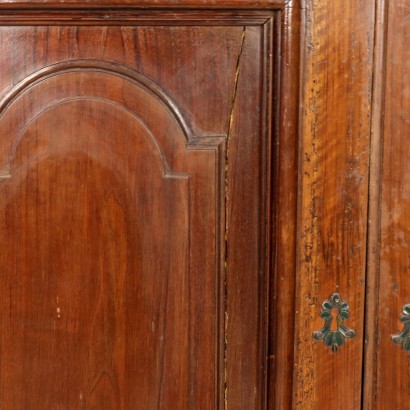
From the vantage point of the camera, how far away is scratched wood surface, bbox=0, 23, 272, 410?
856 mm

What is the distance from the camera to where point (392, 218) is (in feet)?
2.80

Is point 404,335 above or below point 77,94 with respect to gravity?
below

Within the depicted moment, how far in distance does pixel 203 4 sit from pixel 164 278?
1.27 ft

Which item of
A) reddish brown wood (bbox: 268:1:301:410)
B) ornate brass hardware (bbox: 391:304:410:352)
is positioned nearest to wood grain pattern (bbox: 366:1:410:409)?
ornate brass hardware (bbox: 391:304:410:352)

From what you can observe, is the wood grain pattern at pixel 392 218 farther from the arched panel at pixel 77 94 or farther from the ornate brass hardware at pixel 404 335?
the arched panel at pixel 77 94

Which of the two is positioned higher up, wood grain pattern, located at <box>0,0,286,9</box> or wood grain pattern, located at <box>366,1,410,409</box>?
wood grain pattern, located at <box>0,0,286,9</box>

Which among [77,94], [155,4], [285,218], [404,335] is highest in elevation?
[155,4]

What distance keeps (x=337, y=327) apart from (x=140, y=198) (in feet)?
1.10

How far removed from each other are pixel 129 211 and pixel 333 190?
0.29 meters

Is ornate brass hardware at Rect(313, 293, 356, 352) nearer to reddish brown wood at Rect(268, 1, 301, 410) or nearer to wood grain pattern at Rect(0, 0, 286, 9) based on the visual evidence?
reddish brown wood at Rect(268, 1, 301, 410)

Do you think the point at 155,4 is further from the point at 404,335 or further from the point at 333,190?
the point at 404,335

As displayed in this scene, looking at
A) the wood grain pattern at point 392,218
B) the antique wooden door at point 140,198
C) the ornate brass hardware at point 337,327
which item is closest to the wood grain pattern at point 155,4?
the antique wooden door at point 140,198

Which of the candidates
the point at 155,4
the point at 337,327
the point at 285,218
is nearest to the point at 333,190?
the point at 285,218

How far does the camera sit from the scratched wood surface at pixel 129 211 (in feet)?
2.81
